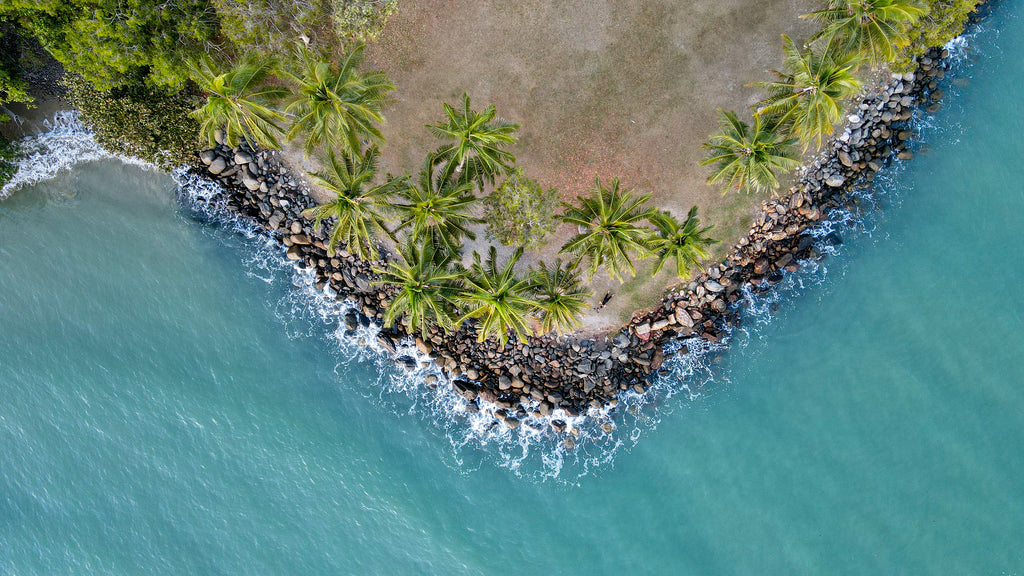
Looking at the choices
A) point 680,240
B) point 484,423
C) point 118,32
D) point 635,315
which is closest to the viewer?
point 118,32

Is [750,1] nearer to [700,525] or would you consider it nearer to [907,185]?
[907,185]

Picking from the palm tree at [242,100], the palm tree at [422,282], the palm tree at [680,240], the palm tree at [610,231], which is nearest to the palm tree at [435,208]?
the palm tree at [422,282]

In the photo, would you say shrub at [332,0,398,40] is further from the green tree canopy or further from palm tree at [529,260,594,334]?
palm tree at [529,260,594,334]

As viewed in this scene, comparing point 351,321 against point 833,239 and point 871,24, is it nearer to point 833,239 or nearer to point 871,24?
point 833,239

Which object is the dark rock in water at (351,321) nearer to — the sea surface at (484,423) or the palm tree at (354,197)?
the sea surface at (484,423)

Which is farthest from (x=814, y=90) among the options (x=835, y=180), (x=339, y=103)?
(x=339, y=103)

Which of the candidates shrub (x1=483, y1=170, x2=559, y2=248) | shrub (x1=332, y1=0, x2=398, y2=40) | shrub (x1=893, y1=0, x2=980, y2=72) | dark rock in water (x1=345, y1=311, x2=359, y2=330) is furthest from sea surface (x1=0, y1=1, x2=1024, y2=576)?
shrub (x1=332, y1=0, x2=398, y2=40)
